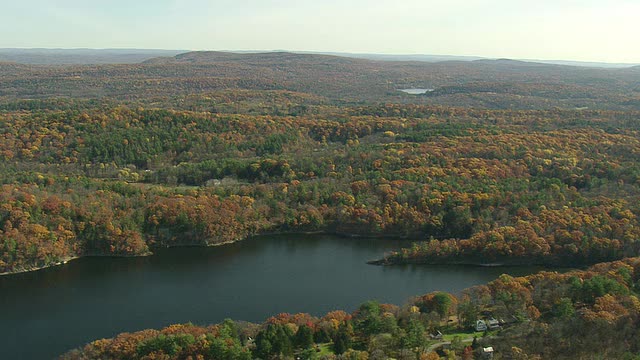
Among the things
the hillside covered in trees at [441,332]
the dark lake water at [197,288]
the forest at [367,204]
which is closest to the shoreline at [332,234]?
the forest at [367,204]

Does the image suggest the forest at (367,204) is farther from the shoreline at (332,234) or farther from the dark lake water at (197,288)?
the dark lake water at (197,288)

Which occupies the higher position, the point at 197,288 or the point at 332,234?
the point at 332,234

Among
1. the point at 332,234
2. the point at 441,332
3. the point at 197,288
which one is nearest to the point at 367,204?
the point at 332,234

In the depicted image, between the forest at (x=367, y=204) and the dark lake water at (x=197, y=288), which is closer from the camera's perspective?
the forest at (x=367, y=204)

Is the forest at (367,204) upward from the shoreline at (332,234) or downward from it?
upward

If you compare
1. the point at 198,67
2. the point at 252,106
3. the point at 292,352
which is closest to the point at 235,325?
the point at 292,352

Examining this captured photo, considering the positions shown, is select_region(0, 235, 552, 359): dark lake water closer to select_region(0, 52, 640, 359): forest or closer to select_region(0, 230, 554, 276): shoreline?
select_region(0, 230, 554, 276): shoreline

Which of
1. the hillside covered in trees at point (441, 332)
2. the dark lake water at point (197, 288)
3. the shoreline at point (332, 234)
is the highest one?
the hillside covered in trees at point (441, 332)

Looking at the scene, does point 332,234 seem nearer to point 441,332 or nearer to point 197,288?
point 197,288
